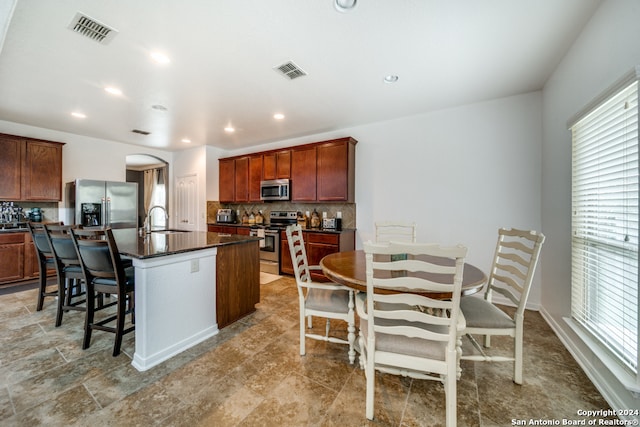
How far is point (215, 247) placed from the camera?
7.84 feet

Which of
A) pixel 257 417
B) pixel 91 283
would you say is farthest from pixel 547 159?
pixel 91 283

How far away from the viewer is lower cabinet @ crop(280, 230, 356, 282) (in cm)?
392

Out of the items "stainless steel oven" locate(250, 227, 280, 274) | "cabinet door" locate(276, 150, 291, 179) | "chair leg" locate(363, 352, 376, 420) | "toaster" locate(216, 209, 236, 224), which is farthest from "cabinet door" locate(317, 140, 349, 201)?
"chair leg" locate(363, 352, 376, 420)

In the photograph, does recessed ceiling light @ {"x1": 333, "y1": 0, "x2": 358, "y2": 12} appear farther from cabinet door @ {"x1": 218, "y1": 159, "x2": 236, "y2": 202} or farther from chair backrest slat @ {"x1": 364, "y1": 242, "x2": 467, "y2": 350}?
cabinet door @ {"x1": 218, "y1": 159, "x2": 236, "y2": 202}

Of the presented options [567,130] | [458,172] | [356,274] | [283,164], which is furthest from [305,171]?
[567,130]

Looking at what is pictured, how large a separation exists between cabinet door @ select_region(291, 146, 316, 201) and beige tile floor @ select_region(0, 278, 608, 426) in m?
2.69

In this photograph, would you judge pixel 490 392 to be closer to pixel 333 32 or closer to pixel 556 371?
pixel 556 371

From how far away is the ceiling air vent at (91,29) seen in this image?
1827mm

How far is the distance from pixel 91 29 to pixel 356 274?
9.15ft

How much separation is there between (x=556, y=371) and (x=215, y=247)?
9.75 ft

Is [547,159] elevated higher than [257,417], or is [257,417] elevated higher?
[547,159]

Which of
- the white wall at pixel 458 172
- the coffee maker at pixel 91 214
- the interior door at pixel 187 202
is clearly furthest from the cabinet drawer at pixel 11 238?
the white wall at pixel 458 172

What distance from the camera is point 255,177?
17.1 ft

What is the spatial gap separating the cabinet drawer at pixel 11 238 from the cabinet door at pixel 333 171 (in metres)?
4.74
